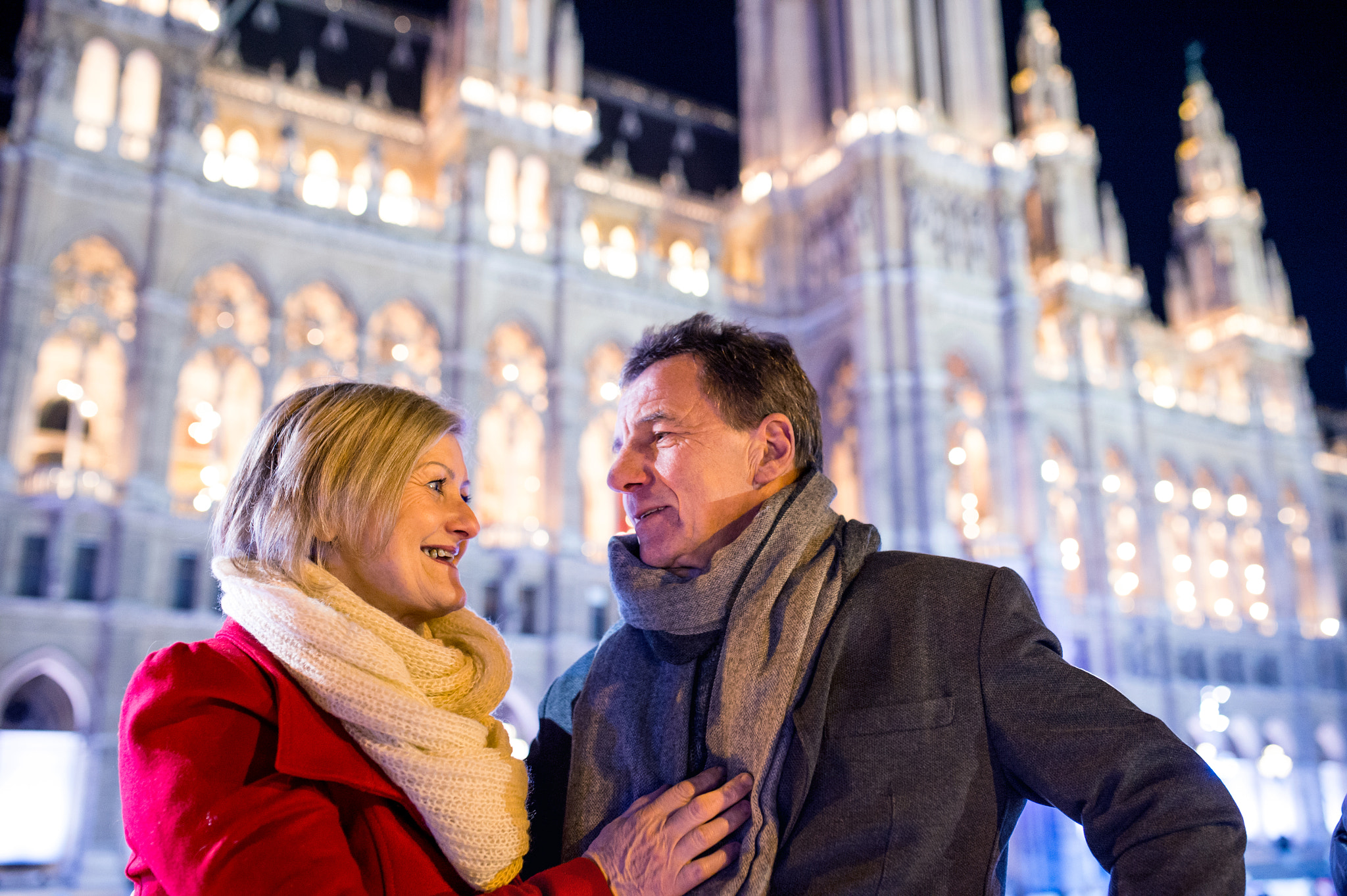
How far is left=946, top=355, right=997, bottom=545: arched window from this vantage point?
70.6ft

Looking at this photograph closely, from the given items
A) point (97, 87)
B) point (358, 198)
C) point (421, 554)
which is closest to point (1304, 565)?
point (358, 198)

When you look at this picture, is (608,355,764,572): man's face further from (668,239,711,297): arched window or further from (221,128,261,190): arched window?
(668,239,711,297): arched window

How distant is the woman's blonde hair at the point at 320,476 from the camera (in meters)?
2.14

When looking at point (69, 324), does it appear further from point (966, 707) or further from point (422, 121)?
point (966, 707)

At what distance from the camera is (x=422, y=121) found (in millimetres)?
23891

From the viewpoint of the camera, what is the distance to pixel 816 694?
207cm

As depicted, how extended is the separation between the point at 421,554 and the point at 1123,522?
2686 cm

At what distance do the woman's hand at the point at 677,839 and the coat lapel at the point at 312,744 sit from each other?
1.28 ft

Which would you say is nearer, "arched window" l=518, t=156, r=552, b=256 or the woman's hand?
the woman's hand

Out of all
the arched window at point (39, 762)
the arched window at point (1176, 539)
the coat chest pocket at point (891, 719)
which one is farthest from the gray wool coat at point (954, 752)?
the arched window at point (1176, 539)

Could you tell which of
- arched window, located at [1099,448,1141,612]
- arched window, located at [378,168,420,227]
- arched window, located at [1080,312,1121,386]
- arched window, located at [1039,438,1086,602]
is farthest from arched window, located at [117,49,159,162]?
arched window, located at [1099,448,1141,612]

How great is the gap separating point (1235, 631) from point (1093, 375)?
7.39 meters

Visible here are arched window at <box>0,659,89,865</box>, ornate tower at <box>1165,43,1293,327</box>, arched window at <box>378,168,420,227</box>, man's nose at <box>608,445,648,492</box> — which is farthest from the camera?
ornate tower at <box>1165,43,1293,327</box>

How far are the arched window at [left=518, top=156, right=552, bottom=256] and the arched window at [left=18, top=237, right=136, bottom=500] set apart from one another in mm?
7021
